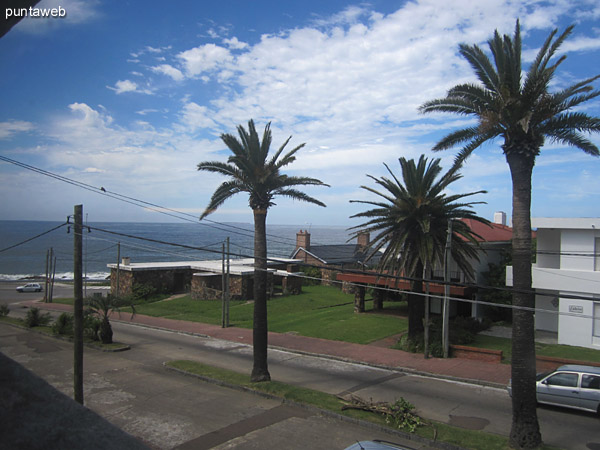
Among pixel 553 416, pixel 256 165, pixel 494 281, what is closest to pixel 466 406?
pixel 553 416

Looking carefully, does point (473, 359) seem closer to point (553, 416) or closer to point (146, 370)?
point (553, 416)

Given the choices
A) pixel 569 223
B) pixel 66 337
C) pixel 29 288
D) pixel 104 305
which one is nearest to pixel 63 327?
pixel 66 337

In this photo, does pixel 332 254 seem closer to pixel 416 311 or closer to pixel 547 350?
pixel 416 311

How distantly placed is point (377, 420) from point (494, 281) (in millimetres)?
18255

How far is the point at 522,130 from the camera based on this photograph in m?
11.3

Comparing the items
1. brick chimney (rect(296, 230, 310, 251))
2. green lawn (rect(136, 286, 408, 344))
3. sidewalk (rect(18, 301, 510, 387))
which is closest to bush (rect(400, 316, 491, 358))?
sidewalk (rect(18, 301, 510, 387))

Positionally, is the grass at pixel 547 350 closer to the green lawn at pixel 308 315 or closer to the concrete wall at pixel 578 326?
the concrete wall at pixel 578 326

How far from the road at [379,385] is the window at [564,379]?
0.90m

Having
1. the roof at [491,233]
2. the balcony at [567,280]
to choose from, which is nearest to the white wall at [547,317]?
the balcony at [567,280]

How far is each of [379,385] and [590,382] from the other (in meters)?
6.81

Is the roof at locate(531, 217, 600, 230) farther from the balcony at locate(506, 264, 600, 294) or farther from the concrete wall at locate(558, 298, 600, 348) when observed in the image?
the concrete wall at locate(558, 298, 600, 348)

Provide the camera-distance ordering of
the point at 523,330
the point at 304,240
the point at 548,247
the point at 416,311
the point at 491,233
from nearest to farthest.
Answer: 1. the point at 523,330
2. the point at 416,311
3. the point at 548,247
4. the point at 491,233
5. the point at 304,240

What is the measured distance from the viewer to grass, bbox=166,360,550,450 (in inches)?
444

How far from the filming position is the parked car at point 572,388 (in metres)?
13.5
